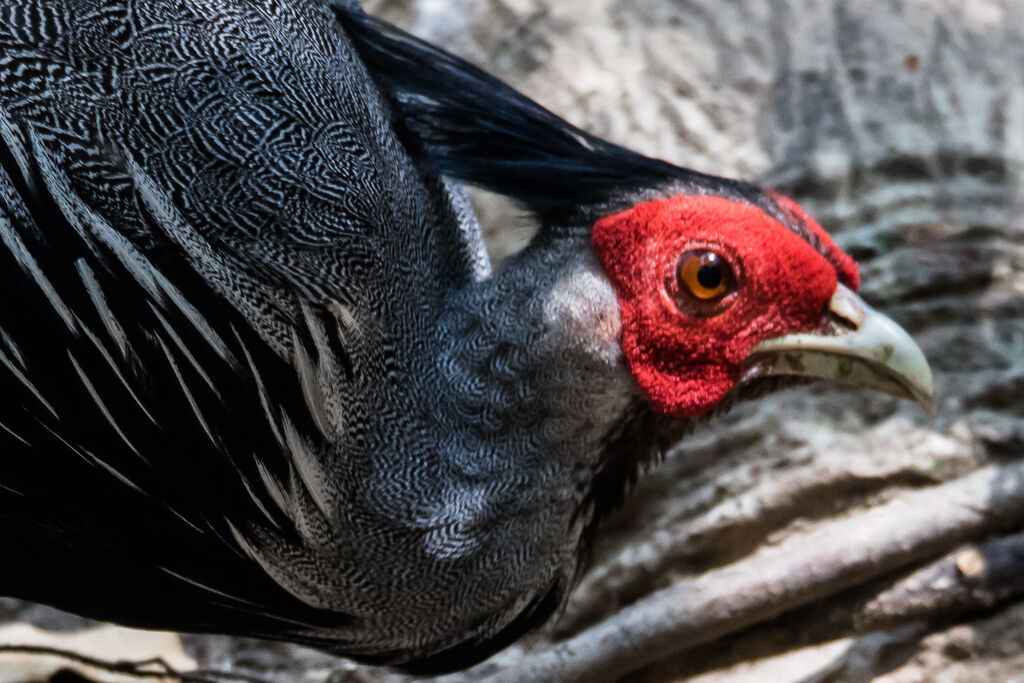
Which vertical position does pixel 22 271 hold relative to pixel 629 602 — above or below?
above

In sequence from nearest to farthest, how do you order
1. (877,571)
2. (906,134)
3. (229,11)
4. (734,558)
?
(229,11) < (877,571) < (734,558) < (906,134)

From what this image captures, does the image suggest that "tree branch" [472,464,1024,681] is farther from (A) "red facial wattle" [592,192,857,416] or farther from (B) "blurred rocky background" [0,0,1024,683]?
(A) "red facial wattle" [592,192,857,416]

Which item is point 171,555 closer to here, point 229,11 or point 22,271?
point 22,271

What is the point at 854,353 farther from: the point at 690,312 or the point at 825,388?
the point at 825,388

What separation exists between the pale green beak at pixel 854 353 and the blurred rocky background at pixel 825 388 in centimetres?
68

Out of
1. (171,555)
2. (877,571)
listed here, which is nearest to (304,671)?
(171,555)

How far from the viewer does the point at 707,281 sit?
4.24 feet

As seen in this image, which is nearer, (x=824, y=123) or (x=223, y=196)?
(x=223, y=196)

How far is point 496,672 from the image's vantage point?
6.35 feet

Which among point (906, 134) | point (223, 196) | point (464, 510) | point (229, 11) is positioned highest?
point (229, 11)

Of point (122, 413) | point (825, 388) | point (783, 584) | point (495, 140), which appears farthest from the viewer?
point (825, 388)

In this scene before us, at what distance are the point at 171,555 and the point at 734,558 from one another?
45.3 inches

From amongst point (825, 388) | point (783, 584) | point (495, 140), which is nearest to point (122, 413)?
point (495, 140)

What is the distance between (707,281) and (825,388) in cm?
97
